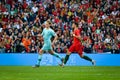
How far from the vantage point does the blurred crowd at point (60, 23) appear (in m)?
32.0

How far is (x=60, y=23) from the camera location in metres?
34.7

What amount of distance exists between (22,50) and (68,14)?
20.7 feet

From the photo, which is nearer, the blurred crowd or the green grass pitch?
the green grass pitch

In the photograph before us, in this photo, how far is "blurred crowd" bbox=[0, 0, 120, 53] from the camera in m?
32.0

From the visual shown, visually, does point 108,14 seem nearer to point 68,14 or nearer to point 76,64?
point 68,14

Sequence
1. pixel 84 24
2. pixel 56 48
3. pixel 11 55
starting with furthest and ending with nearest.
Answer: pixel 84 24 → pixel 56 48 → pixel 11 55

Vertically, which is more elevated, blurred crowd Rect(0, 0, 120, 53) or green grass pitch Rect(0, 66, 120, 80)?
blurred crowd Rect(0, 0, 120, 53)

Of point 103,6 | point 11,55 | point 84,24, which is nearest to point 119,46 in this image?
point 84,24

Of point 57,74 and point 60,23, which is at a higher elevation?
point 60,23

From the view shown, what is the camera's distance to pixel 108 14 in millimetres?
37531

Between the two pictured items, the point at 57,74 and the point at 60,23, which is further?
the point at 60,23

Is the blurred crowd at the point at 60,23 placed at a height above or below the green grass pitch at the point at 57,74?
above

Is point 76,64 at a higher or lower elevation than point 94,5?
lower

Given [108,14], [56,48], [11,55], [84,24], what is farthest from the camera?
[108,14]
